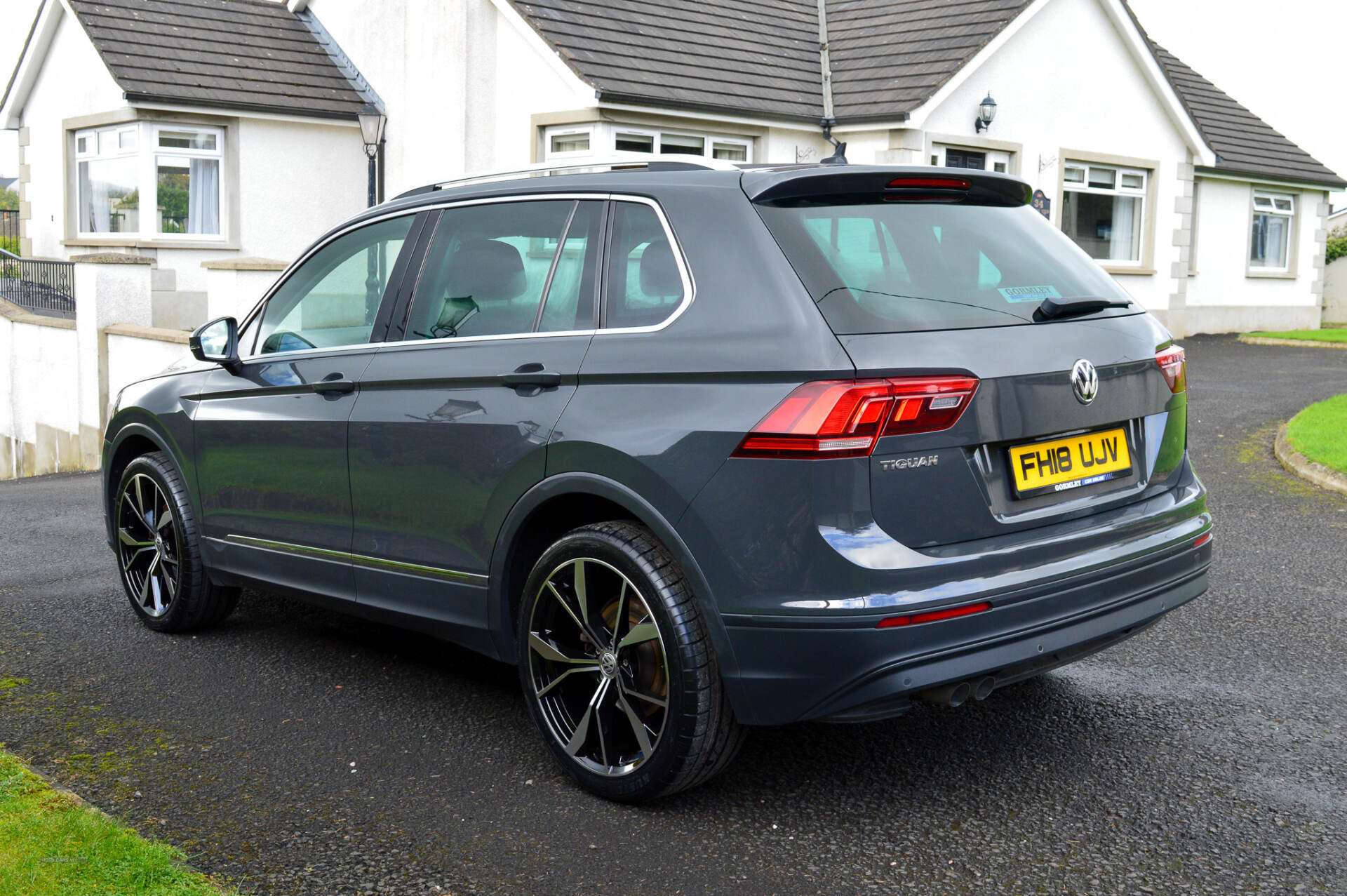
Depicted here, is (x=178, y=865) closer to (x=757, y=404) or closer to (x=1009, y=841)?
(x=757, y=404)

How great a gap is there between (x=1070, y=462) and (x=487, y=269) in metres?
1.98

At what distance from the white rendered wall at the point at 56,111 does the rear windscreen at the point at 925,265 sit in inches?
770

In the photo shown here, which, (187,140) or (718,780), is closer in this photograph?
(718,780)

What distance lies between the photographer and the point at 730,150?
Result: 19062 millimetres

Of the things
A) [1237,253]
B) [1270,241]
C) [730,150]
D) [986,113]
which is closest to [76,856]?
[730,150]

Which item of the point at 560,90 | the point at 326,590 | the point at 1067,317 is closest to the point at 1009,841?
the point at 1067,317

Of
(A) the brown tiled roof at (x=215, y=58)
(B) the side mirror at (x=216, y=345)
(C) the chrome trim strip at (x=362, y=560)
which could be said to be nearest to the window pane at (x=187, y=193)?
(A) the brown tiled roof at (x=215, y=58)

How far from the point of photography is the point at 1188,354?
66.9 ft

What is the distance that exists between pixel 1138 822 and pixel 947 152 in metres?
16.9

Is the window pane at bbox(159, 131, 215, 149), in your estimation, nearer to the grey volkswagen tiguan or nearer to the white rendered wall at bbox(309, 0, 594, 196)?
the white rendered wall at bbox(309, 0, 594, 196)

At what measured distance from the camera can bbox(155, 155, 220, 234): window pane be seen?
67.5ft

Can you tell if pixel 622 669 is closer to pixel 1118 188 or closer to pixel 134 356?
pixel 134 356

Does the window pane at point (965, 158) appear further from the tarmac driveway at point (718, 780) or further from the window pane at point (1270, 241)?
the tarmac driveway at point (718, 780)

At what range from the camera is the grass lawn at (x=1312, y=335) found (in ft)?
75.6
